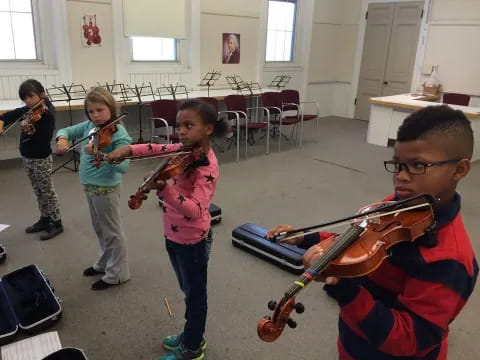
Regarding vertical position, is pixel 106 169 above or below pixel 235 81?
below

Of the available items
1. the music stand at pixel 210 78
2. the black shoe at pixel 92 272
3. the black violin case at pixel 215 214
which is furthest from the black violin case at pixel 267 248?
the music stand at pixel 210 78

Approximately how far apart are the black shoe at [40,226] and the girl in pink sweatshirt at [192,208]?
1925mm

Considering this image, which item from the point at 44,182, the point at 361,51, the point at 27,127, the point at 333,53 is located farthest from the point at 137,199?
the point at 333,53

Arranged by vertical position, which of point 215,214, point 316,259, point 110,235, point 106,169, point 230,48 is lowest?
point 215,214

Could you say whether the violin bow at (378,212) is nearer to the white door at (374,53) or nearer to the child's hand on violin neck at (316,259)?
the child's hand on violin neck at (316,259)

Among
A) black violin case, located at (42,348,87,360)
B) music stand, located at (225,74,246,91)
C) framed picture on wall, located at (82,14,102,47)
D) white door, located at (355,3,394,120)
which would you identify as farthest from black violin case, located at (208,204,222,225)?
white door, located at (355,3,394,120)

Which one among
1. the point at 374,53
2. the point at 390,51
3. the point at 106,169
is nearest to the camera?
the point at 106,169

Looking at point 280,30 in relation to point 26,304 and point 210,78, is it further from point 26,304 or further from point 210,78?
point 26,304

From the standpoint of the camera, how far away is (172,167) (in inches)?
63.7

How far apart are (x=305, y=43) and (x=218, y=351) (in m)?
7.53

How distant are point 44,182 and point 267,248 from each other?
1.87 meters

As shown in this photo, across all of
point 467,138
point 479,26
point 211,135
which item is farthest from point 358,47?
point 467,138

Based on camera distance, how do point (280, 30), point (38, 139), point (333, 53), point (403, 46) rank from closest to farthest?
point (38, 139) < point (403, 46) < point (280, 30) < point (333, 53)

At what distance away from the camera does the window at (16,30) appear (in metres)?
5.13
